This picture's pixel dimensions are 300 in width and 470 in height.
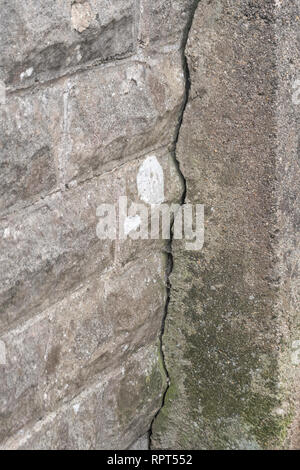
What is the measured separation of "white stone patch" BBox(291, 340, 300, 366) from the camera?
2127 mm

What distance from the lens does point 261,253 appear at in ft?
6.69

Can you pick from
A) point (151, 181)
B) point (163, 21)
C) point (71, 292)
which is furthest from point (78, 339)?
point (163, 21)

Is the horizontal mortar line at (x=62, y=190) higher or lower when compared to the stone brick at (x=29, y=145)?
lower

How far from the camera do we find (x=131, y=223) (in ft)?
6.67

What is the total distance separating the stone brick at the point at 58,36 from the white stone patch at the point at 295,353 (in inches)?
37.9

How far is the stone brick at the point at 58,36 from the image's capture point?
1.48 m

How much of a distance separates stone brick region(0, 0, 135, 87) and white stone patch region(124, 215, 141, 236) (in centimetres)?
45

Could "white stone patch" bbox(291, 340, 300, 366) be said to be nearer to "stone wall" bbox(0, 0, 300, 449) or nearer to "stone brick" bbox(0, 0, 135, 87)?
"stone wall" bbox(0, 0, 300, 449)

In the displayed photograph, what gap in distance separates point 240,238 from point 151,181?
0.99 feet

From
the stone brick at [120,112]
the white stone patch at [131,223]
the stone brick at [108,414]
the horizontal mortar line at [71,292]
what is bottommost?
the stone brick at [108,414]

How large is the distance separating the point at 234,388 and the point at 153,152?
73 centimetres

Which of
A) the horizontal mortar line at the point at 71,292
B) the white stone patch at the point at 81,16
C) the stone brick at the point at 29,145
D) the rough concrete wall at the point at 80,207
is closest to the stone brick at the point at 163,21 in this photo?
the rough concrete wall at the point at 80,207

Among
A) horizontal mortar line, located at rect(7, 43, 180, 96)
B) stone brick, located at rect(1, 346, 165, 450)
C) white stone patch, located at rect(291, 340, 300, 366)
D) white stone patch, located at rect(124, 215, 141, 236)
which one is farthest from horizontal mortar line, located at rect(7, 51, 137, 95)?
white stone patch, located at rect(291, 340, 300, 366)

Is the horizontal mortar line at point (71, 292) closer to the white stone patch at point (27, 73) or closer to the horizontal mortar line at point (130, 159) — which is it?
the horizontal mortar line at point (130, 159)
